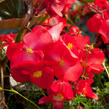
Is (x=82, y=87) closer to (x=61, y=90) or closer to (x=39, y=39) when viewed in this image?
(x=61, y=90)

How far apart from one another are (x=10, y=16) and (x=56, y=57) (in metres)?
0.46

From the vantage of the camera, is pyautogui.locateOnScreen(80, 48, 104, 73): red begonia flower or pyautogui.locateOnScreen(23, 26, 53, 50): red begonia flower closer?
pyautogui.locateOnScreen(23, 26, 53, 50): red begonia flower

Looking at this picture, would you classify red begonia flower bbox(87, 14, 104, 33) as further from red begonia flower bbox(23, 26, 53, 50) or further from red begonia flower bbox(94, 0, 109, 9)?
red begonia flower bbox(23, 26, 53, 50)

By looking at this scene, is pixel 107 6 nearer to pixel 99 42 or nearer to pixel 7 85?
pixel 7 85

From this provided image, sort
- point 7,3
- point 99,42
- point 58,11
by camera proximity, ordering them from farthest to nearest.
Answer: point 99,42, point 7,3, point 58,11

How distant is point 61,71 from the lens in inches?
14.6

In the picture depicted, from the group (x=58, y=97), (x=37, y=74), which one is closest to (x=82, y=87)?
(x=58, y=97)

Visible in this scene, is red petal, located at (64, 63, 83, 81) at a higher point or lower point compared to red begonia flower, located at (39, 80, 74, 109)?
higher

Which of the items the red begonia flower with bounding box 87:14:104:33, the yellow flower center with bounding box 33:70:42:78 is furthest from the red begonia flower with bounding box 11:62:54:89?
the red begonia flower with bounding box 87:14:104:33

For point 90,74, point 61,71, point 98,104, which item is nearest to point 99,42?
point 98,104

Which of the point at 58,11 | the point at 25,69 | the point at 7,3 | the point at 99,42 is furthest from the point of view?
the point at 99,42

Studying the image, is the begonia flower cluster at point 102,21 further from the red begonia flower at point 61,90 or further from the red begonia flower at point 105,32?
the red begonia flower at point 61,90

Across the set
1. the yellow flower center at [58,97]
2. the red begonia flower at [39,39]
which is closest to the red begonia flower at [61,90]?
the yellow flower center at [58,97]

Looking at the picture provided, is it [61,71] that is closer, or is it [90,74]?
[61,71]
